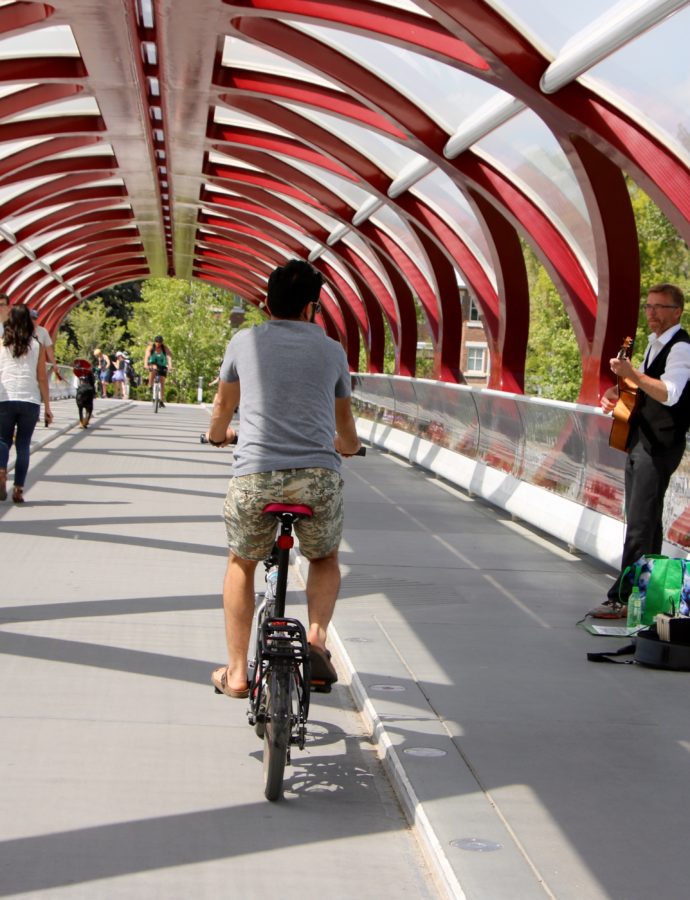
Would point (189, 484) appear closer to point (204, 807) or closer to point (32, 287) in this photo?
point (204, 807)

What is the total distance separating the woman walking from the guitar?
615 cm

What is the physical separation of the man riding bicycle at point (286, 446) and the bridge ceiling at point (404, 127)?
644cm

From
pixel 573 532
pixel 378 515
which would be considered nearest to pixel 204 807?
pixel 573 532

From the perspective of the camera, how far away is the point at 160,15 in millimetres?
14758

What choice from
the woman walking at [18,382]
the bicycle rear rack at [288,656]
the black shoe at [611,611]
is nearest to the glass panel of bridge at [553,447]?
the black shoe at [611,611]

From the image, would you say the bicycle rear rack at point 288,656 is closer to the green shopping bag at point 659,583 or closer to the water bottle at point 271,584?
the water bottle at point 271,584

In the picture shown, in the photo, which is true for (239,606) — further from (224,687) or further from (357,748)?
(357,748)

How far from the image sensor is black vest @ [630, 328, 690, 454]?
7.90 meters

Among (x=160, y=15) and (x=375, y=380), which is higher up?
(x=160, y=15)

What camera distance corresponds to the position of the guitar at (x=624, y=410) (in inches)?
316

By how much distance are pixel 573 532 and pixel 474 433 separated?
5.26 metres

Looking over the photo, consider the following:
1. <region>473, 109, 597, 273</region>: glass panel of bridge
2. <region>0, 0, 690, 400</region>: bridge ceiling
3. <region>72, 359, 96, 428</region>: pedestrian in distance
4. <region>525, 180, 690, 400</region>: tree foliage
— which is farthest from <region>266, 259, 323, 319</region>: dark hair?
<region>525, 180, 690, 400</region>: tree foliage

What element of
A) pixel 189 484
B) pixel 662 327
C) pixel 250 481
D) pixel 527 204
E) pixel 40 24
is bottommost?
pixel 189 484

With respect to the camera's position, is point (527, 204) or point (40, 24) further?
point (527, 204)
